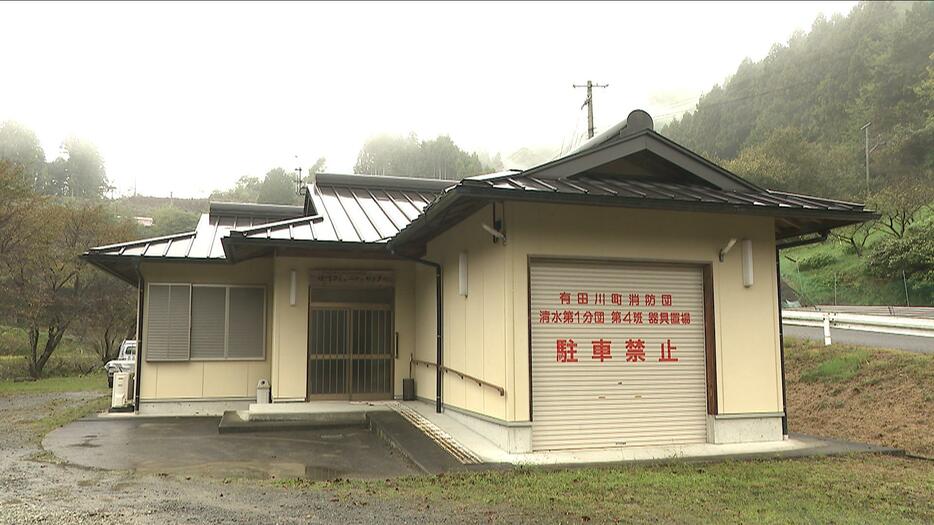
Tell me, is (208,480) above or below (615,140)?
below

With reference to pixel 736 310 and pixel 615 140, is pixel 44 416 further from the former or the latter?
pixel 736 310

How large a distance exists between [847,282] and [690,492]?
99.4 feet

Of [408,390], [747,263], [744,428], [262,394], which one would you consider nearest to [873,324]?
[747,263]

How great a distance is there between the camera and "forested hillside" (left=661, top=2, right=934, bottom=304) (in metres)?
30.6

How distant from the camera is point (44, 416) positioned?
486 inches

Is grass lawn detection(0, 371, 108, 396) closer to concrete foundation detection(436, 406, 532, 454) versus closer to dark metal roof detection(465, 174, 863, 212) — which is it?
concrete foundation detection(436, 406, 532, 454)

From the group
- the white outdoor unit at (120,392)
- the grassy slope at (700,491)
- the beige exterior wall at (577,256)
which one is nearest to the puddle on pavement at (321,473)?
the grassy slope at (700,491)

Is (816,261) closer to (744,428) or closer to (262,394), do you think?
(744,428)

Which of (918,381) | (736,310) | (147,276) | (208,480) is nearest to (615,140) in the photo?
(736,310)

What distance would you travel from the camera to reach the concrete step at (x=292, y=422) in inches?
403

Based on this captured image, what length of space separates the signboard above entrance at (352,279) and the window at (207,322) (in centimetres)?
157

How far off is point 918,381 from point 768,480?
6716 millimetres

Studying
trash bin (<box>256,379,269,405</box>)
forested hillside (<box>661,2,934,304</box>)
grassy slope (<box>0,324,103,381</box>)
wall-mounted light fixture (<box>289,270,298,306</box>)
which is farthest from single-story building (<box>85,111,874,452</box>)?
forested hillside (<box>661,2,934,304</box>)

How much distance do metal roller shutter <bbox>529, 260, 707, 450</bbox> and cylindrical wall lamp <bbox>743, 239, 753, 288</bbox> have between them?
0.57 metres
